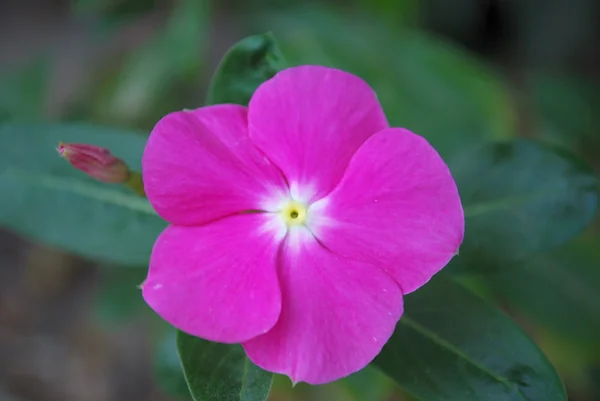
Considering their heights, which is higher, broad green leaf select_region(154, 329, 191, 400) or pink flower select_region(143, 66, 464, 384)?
pink flower select_region(143, 66, 464, 384)

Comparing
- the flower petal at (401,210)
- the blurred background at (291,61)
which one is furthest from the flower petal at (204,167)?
the blurred background at (291,61)

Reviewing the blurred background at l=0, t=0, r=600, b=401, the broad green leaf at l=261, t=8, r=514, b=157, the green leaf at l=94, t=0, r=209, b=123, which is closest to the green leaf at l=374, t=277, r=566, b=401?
the blurred background at l=0, t=0, r=600, b=401

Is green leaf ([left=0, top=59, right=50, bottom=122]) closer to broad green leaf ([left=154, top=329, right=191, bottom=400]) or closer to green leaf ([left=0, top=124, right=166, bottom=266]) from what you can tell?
green leaf ([left=0, top=124, right=166, bottom=266])

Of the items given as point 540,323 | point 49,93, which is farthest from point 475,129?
point 49,93

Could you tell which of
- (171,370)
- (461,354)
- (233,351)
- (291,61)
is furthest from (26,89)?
(461,354)

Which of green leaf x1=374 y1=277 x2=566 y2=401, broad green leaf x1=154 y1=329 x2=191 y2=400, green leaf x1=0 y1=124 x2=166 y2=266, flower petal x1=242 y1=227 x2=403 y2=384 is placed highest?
flower petal x1=242 y1=227 x2=403 y2=384

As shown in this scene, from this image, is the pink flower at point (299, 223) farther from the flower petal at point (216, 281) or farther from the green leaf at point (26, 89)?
the green leaf at point (26, 89)

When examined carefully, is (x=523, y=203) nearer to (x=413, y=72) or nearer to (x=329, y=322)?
(x=329, y=322)
